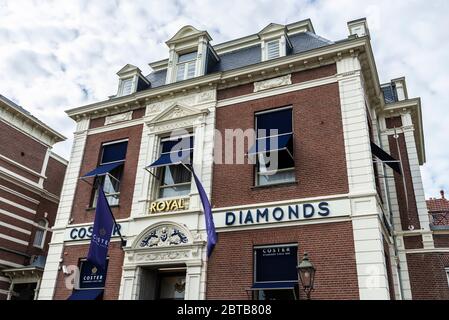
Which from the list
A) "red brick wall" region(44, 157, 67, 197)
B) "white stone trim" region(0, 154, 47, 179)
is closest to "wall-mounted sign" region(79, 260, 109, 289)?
"white stone trim" region(0, 154, 47, 179)

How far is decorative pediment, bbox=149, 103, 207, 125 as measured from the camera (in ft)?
50.8

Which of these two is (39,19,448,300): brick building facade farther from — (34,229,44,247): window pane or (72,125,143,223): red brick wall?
(34,229,44,247): window pane

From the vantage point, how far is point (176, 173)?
49.3 feet

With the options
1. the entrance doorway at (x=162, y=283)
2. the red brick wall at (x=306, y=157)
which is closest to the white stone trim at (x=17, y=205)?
the entrance doorway at (x=162, y=283)

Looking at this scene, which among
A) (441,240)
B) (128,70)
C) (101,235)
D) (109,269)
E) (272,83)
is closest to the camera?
(101,235)

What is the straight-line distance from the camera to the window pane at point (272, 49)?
15.2 metres

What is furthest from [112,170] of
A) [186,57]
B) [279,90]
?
[279,90]

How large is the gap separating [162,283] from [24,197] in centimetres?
1240

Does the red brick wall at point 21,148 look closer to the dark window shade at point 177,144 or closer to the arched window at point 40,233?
the arched window at point 40,233

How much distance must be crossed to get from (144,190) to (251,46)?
782cm

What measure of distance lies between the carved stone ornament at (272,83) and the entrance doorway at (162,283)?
6.96m

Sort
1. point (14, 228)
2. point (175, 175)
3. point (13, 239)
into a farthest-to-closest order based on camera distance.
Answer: point (14, 228)
point (13, 239)
point (175, 175)

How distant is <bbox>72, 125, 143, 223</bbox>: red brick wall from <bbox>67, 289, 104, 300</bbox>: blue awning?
2662mm

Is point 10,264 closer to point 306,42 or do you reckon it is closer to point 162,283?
point 162,283
